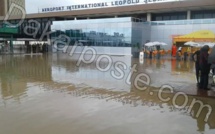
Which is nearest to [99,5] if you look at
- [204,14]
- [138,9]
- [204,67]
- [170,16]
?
[138,9]

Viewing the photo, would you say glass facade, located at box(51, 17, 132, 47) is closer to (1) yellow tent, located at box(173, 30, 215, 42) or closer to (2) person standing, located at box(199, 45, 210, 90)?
(1) yellow tent, located at box(173, 30, 215, 42)

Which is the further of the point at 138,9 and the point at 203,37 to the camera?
the point at 138,9

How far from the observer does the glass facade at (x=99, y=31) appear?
3384 centimetres

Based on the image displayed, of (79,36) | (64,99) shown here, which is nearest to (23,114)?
(64,99)

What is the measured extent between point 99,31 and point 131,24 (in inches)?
213

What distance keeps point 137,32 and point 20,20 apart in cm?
2834

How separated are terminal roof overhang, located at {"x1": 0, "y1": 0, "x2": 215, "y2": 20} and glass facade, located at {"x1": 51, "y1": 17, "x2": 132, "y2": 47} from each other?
442 cm

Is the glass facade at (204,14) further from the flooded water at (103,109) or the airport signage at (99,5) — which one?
the flooded water at (103,109)

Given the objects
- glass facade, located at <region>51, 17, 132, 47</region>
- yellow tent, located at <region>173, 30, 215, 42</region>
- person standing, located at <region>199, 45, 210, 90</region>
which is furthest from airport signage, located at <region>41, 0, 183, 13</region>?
person standing, located at <region>199, 45, 210, 90</region>

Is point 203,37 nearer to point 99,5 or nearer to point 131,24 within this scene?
point 131,24

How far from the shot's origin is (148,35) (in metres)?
36.2

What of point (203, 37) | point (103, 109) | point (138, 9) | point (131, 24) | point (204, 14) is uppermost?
point (138, 9)

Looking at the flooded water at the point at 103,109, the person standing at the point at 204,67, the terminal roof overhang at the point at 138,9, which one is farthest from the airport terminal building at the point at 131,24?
the flooded water at the point at 103,109

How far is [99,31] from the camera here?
36719mm
